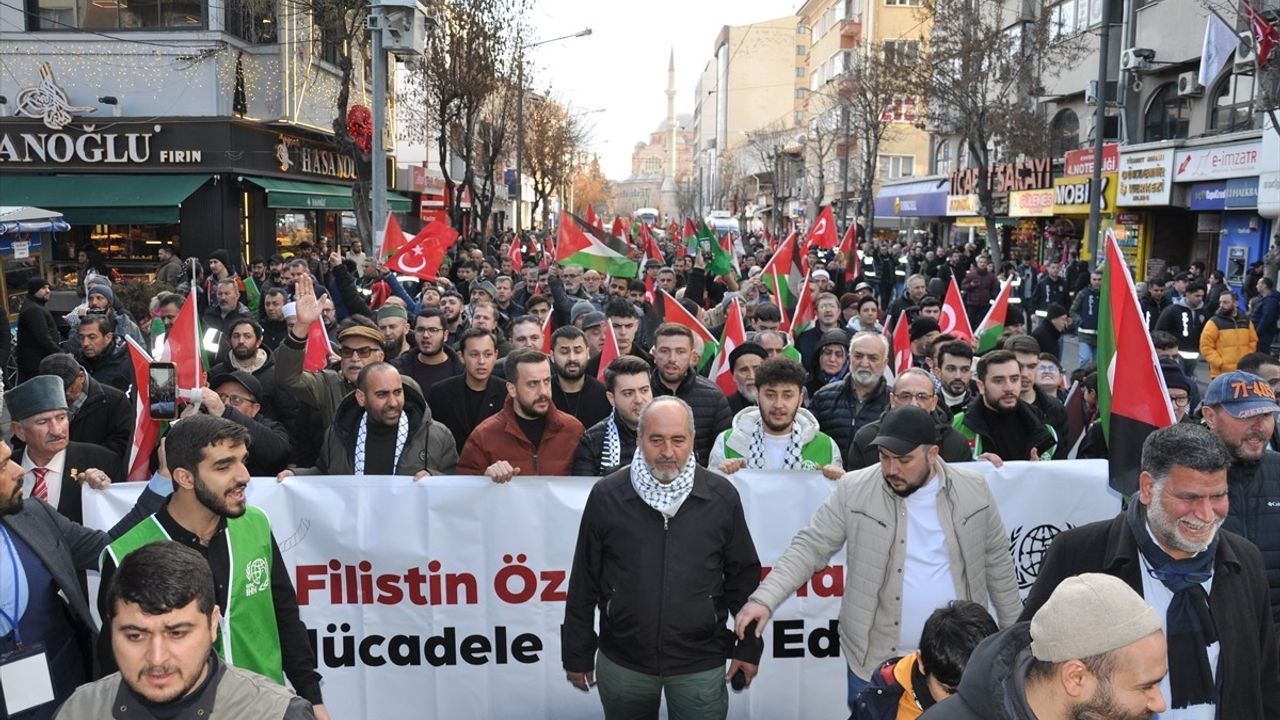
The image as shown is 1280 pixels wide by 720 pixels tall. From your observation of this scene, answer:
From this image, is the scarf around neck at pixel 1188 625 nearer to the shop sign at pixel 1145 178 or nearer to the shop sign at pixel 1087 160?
the shop sign at pixel 1145 178

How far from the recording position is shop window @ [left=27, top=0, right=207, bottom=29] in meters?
23.4

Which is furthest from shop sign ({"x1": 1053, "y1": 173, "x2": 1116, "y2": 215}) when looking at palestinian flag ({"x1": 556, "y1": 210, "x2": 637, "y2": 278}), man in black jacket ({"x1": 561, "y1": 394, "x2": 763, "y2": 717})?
man in black jacket ({"x1": 561, "y1": 394, "x2": 763, "y2": 717})

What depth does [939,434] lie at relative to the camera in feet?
18.2

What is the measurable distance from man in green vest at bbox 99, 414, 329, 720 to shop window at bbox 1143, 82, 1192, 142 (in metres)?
28.0

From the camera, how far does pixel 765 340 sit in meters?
8.56

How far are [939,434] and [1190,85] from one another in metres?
24.4

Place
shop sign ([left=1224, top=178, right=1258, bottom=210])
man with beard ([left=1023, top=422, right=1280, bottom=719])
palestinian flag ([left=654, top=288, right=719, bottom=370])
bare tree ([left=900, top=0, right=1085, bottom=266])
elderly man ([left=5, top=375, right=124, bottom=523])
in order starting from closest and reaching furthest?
man with beard ([left=1023, top=422, right=1280, bottom=719])
elderly man ([left=5, top=375, right=124, bottom=523])
palestinian flag ([left=654, top=288, right=719, bottom=370])
shop sign ([left=1224, top=178, right=1258, bottom=210])
bare tree ([left=900, top=0, right=1085, bottom=266])

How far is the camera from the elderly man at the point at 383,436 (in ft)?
19.0

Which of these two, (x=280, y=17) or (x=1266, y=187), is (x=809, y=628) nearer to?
(x=1266, y=187)

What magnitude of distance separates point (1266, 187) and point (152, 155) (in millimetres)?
21507

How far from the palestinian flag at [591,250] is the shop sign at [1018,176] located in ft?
67.6

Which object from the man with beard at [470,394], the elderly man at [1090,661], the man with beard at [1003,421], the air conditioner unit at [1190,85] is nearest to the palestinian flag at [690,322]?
the man with beard at [470,394]

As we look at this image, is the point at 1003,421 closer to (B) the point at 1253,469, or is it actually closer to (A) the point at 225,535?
(B) the point at 1253,469

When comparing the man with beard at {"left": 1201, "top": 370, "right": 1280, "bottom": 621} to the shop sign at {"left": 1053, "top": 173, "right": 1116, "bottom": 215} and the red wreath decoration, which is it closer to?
the red wreath decoration
